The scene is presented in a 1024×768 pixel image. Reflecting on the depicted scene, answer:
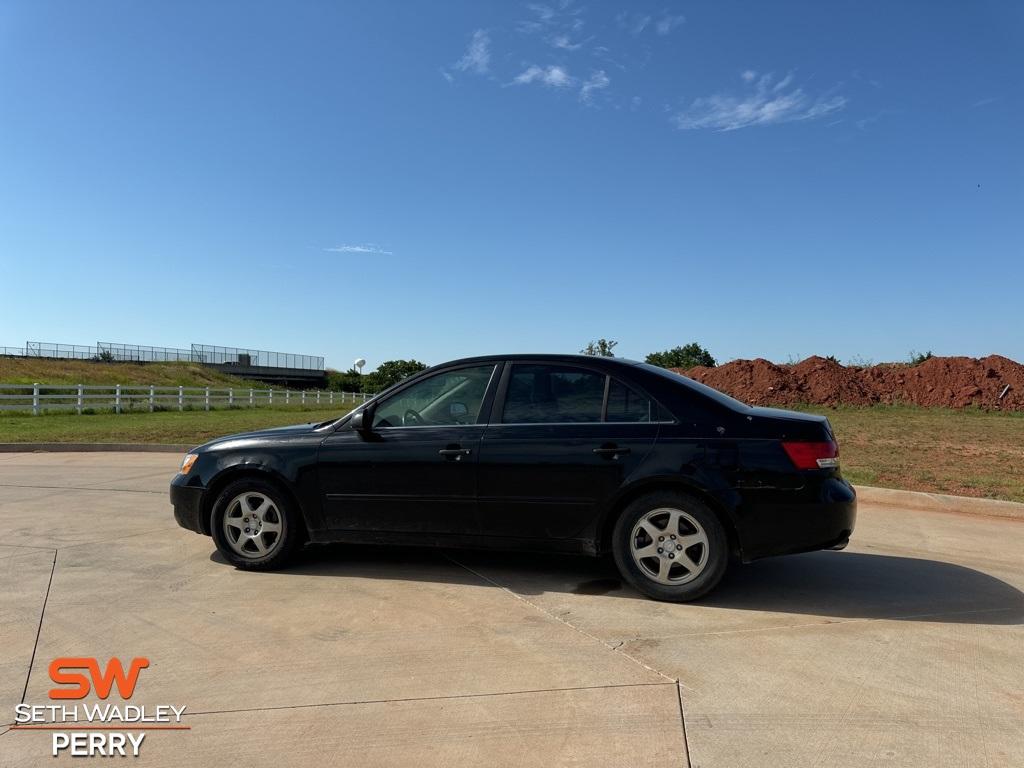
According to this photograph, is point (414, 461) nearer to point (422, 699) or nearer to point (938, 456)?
point (422, 699)

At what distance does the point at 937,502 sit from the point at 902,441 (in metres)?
7.92

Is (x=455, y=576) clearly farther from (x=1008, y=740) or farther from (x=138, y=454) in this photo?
→ (x=138, y=454)

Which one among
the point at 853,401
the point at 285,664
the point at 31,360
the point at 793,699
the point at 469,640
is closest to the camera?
the point at 793,699

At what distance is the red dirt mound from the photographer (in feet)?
98.1

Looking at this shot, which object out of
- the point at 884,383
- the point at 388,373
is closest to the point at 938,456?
the point at 884,383

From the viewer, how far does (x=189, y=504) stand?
219 inches

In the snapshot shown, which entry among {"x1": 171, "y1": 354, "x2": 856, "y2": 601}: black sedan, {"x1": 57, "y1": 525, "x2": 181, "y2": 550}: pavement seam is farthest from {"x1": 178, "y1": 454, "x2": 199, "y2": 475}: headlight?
{"x1": 57, "y1": 525, "x2": 181, "y2": 550}: pavement seam

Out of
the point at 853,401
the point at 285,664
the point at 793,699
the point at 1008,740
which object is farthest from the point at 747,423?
the point at 853,401

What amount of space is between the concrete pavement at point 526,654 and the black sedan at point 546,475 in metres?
0.36

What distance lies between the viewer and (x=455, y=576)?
530cm

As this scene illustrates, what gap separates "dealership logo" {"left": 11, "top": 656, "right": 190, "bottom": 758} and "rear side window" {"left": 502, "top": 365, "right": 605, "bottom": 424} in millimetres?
2676

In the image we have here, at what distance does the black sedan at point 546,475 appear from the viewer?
455cm

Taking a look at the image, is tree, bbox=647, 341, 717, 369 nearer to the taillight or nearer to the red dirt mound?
the red dirt mound

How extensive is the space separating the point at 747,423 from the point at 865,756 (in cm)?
218
